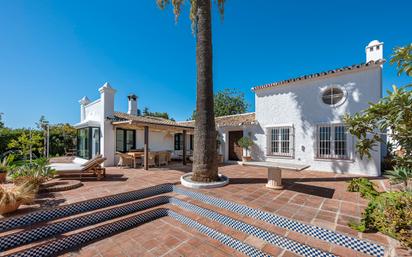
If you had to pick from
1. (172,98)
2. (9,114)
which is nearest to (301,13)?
(172,98)

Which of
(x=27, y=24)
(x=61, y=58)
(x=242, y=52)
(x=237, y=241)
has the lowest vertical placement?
(x=237, y=241)

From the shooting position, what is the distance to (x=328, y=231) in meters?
3.43

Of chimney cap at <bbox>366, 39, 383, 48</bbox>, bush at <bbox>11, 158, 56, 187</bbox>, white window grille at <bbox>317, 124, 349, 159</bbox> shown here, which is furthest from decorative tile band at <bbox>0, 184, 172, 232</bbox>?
chimney cap at <bbox>366, 39, 383, 48</bbox>

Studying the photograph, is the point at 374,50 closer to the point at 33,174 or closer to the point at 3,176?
the point at 33,174

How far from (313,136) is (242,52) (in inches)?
382

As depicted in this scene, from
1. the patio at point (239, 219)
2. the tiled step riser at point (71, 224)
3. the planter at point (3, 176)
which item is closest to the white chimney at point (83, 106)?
the planter at point (3, 176)

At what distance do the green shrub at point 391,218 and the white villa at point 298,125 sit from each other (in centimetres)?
664

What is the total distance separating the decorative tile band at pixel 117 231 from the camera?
11.3ft

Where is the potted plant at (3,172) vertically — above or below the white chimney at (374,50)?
below

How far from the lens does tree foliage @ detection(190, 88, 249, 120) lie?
124 feet

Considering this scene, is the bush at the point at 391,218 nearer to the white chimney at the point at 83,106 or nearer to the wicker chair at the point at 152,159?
the wicker chair at the point at 152,159

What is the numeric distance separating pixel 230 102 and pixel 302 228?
35.9 meters

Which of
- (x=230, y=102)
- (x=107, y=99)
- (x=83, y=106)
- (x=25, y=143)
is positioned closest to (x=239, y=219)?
(x=25, y=143)

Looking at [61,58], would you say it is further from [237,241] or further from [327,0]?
[327,0]
